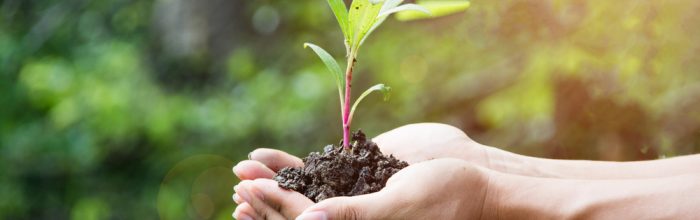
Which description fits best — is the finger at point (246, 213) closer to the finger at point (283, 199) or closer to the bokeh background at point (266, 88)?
the finger at point (283, 199)

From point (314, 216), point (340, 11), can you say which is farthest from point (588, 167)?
point (314, 216)

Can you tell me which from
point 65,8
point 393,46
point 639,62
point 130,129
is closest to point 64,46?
point 65,8

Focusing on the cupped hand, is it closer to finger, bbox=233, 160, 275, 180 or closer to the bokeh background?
finger, bbox=233, 160, 275, 180

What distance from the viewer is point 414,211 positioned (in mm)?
925

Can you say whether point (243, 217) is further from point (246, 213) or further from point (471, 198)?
point (471, 198)

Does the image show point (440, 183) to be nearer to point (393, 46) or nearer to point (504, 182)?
point (504, 182)

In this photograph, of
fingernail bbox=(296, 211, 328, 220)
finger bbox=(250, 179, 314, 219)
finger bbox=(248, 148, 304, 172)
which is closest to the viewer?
fingernail bbox=(296, 211, 328, 220)

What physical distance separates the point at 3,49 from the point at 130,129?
0.66m

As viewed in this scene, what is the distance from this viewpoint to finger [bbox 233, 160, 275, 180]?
1.15 metres

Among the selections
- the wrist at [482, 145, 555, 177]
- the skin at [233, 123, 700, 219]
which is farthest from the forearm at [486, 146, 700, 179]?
the skin at [233, 123, 700, 219]

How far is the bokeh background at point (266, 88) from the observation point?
72.9 inches

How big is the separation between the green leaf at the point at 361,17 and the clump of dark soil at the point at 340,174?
0.16 meters

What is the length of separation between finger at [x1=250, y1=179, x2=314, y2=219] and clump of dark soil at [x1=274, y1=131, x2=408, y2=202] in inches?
0.9

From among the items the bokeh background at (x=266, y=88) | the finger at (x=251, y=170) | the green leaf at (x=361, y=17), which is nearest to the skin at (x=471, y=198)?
the finger at (x=251, y=170)
